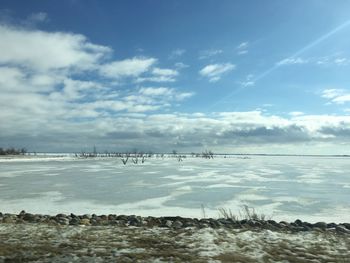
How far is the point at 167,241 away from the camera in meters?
8.28

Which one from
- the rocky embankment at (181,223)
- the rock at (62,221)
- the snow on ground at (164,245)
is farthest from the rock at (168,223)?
A: the rock at (62,221)

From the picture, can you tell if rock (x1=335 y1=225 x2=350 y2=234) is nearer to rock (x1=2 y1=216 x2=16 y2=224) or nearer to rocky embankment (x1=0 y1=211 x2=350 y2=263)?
rocky embankment (x1=0 y1=211 x2=350 y2=263)

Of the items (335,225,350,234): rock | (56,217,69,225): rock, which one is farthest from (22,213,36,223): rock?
(335,225,350,234): rock

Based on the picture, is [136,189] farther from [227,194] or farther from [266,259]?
[266,259]

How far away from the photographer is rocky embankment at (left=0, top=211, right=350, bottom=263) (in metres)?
7.11

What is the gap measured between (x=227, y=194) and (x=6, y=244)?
13.0m

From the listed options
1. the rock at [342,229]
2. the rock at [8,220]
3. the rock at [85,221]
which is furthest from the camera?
the rock at [8,220]

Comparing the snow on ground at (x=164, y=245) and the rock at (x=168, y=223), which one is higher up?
the rock at (x=168, y=223)

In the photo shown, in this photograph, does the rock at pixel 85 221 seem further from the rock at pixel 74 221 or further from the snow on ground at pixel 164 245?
the snow on ground at pixel 164 245

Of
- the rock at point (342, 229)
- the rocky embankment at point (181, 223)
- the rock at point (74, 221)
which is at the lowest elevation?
the rock at point (342, 229)

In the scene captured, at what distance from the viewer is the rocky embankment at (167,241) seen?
711 centimetres

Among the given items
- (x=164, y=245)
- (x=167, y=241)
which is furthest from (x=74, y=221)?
(x=164, y=245)

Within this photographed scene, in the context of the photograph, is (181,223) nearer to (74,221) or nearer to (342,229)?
(74,221)

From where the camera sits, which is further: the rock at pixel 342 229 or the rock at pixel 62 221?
the rock at pixel 62 221
